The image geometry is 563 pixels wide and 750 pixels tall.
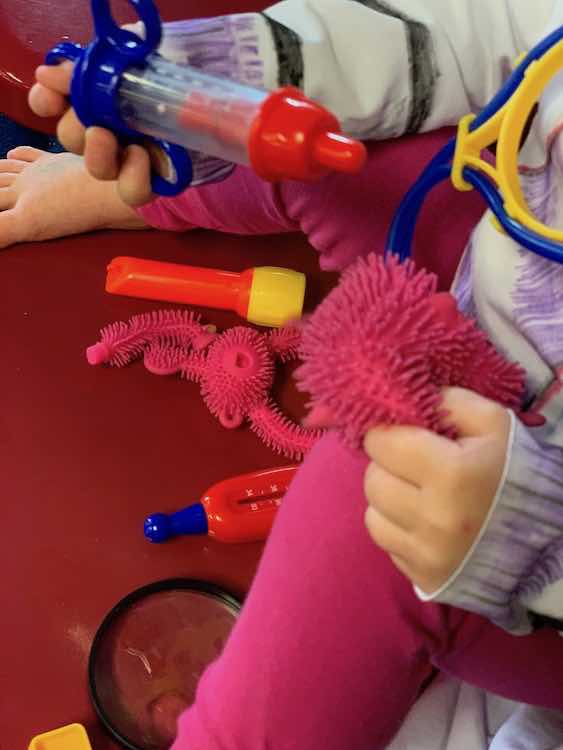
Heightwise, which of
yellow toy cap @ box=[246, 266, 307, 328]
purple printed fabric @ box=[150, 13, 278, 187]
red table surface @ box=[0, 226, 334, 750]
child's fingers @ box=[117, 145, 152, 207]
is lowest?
red table surface @ box=[0, 226, 334, 750]

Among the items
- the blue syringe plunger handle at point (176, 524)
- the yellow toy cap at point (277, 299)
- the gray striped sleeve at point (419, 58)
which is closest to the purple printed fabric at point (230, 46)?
the gray striped sleeve at point (419, 58)

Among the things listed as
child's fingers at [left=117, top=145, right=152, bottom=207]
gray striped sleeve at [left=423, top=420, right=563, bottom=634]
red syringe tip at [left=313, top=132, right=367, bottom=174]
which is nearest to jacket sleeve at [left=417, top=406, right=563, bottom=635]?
gray striped sleeve at [left=423, top=420, right=563, bottom=634]

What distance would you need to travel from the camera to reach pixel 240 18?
0.58 metres

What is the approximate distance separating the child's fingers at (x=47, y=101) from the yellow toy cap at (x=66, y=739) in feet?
1.43

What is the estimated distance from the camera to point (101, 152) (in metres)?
0.50

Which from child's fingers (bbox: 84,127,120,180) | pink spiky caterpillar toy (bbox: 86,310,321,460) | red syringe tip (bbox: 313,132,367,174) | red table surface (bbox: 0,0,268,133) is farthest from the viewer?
red table surface (bbox: 0,0,268,133)

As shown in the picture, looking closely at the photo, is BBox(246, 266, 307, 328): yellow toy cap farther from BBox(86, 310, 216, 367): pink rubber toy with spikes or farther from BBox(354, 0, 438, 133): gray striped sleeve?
BBox(354, 0, 438, 133): gray striped sleeve

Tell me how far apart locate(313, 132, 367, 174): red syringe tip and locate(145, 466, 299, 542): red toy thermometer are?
1.25 feet

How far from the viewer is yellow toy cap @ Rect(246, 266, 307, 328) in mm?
780

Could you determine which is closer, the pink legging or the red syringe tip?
the red syringe tip

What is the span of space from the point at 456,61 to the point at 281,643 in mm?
416

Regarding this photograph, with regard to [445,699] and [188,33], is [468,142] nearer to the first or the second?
[188,33]

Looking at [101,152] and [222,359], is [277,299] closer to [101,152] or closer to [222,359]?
[222,359]

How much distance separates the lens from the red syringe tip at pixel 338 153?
0.39 m
